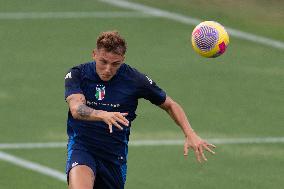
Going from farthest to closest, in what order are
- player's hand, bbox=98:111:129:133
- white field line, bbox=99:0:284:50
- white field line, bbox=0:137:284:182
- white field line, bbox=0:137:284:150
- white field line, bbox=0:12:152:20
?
1. white field line, bbox=0:12:152:20
2. white field line, bbox=99:0:284:50
3. white field line, bbox=0:137:284:150
4. white field line, bbox=0:137:284:182
5. player's hand, bbox=98:111:129:133

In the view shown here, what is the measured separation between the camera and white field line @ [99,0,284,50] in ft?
86.0

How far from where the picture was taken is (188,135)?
15.9m

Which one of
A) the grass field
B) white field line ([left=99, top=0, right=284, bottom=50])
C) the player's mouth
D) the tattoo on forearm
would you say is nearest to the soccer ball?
the player's mouth

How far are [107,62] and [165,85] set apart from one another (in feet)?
25.3

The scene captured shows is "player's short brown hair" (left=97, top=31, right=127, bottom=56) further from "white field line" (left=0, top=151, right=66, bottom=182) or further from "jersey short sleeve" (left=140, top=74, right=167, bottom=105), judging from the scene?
"white field line" (left=0, top=151, right=66, bottom=182)

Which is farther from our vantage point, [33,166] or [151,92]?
[33,166]

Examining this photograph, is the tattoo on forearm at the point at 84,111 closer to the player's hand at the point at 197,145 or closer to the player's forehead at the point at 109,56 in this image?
the player's forehead at the point at 109,56

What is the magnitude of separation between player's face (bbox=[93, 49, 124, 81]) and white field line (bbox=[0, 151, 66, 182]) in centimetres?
360

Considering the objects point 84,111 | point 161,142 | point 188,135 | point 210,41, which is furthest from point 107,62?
point 161,142

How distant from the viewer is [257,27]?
27031mm

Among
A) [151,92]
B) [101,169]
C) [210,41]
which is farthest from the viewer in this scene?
[210,41]

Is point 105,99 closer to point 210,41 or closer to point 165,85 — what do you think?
point 210,41

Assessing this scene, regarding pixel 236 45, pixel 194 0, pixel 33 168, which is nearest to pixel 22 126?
pixel 33 168

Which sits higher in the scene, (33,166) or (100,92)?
(100,92)
